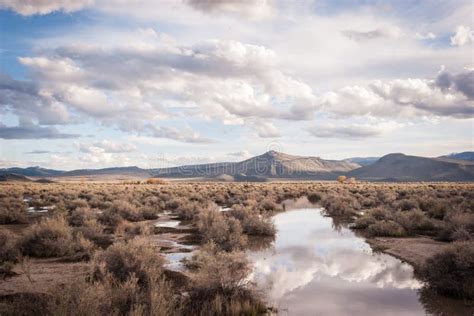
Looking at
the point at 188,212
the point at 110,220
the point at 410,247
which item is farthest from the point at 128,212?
the point at 410,247

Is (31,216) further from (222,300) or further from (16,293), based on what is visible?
(222,300)

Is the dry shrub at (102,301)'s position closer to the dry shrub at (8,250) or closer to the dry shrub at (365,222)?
the dry shrub at (8,250)

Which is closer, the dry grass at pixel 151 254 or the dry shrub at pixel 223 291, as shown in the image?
the dry grass at pixel 151 254

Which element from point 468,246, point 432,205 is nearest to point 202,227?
point 468,246

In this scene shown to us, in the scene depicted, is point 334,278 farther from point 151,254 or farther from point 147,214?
point 147,214

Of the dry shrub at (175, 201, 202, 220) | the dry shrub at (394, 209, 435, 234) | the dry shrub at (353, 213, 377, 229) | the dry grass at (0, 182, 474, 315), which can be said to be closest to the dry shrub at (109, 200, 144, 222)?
the dry grass at (0, 182, 474, 315)

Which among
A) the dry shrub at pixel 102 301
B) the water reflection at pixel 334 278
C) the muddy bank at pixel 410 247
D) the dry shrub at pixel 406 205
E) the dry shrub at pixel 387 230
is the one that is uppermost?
the dry shrub at pixel 102 301

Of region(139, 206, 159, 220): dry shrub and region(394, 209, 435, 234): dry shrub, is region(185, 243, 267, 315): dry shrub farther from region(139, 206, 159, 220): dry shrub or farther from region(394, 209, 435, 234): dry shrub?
region(139, 206, 159, 220): dry shrub

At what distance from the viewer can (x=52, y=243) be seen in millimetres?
13773

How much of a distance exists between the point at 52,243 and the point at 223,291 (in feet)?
24.3

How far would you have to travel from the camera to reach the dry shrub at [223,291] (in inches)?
329

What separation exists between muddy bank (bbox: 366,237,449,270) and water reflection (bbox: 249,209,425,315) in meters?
0.39

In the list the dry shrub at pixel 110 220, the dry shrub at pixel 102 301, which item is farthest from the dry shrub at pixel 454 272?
the dry shrub at pixel 110 220

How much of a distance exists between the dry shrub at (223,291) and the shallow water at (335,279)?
2.75 feet
